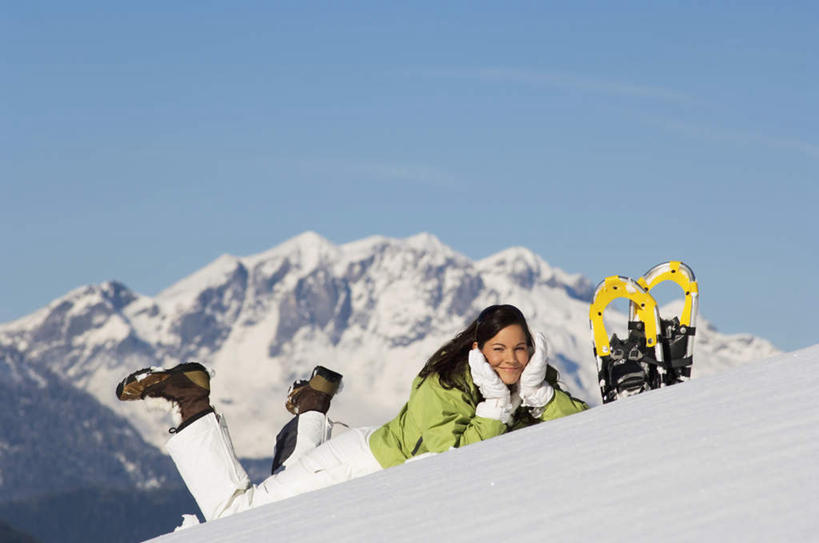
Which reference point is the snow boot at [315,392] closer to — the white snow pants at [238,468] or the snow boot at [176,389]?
the white snow pants at [238,468]

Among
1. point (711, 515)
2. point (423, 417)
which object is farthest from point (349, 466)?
point (711, 515)

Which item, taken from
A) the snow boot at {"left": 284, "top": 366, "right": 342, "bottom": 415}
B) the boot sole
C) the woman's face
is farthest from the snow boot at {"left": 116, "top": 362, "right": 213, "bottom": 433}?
the woman's face

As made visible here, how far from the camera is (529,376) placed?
7.39 meters

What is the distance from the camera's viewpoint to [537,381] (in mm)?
7449

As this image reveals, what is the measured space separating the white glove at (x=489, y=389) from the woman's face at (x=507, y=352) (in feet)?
0.28

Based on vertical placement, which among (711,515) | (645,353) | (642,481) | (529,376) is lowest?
(711,515)

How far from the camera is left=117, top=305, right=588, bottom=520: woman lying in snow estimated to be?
7.21 metres

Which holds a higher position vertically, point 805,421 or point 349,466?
point 349,466

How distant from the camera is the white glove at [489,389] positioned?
285 inches

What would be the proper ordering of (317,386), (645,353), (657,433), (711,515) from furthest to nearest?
1. (317,386)
2. (645,353)
3. (657,433)
4. (711,515)

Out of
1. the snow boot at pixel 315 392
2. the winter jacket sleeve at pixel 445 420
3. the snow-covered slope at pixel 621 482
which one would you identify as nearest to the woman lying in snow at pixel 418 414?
the winter jacket sleeve at pixel 445 420

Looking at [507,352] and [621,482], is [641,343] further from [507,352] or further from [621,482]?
[621,482]

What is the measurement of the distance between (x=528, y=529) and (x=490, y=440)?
203 cm

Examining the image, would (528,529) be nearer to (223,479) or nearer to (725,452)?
(725,452)
